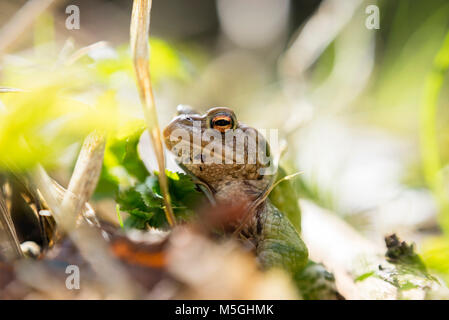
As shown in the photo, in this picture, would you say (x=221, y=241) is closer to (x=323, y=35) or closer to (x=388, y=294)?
(x=388, y=294)

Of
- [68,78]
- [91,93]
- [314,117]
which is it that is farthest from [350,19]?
[68,78]

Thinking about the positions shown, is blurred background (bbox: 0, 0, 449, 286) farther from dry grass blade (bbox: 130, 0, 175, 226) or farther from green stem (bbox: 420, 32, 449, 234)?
dry grass blade (bbox: 130, 0, 175, 226)

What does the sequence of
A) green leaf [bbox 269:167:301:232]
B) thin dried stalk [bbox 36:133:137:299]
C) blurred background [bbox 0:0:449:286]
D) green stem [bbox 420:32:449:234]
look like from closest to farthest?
thin dried stalk [bbox 36:133:137:299] < green leaf [bbox 269:167:301:232] < green stem [bbox 420:32:449:234] < blurred background [bbox 0:0:449:286]

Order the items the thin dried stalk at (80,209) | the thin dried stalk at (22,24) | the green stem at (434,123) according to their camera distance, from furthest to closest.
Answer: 1. the green stem at (434,123)
2. the thin dried stalk at (22,24)
3. the thin dried stalk at (80,209)

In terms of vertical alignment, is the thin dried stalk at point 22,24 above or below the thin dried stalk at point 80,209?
above

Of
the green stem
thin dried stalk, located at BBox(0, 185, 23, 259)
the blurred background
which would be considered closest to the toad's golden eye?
the blurred background

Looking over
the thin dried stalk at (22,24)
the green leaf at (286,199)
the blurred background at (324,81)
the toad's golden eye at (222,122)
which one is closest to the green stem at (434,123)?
the blurred background at (324,81)

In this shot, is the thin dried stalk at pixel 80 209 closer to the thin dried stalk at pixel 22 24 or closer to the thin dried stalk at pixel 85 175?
the thin dried stalk at pixel 85 175

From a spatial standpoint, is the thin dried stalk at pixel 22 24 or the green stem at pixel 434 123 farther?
the green stem at pixel 434 123
